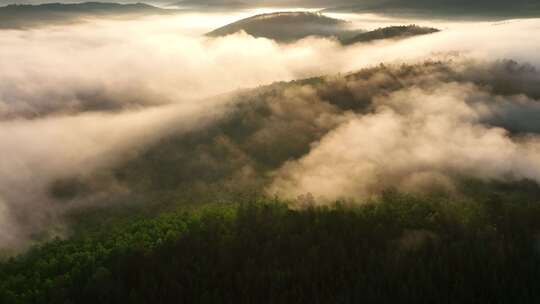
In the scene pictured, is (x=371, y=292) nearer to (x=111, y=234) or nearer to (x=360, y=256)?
(x=360, y=256)

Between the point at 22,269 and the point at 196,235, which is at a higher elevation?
the point at 196,235

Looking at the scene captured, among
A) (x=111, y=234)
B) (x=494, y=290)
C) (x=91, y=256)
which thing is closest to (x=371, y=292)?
(x=494, y=290)

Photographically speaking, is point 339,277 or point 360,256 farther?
point 360,256

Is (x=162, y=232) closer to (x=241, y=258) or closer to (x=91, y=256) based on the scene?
(x=91, y=256)

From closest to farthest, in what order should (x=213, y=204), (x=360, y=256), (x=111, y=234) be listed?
(x=360, y=256)
(x=111, y=234)
(x=213, y=204)

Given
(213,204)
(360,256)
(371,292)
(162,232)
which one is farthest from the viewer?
(213,204)

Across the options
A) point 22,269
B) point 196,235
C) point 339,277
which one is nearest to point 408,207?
point 339,277
